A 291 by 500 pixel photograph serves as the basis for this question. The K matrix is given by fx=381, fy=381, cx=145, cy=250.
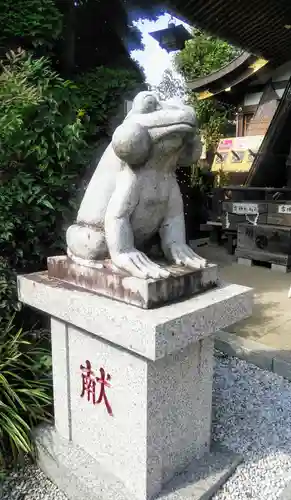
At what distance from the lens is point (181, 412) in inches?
75.4

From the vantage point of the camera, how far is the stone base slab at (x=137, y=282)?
1632 millimetres

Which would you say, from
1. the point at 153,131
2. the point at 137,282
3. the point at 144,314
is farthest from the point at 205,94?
the point at 144,314

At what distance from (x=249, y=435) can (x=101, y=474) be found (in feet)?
3.22

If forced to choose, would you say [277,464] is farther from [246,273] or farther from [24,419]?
[246,273]

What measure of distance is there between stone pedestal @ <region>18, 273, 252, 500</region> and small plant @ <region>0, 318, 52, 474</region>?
0.17 meters

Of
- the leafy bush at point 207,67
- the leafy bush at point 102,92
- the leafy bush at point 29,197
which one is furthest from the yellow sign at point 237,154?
the leafy bush at point 29,197

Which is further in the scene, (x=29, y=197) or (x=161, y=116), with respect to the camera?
(x=29, y=197)

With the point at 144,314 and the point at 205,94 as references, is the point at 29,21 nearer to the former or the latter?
the point at 144,314

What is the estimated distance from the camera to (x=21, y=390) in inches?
93.6

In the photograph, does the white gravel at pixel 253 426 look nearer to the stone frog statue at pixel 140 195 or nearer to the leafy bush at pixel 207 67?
the stone frog statue at pixel 140 195

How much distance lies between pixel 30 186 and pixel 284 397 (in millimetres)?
2405

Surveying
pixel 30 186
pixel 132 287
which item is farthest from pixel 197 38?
pixel 132 287

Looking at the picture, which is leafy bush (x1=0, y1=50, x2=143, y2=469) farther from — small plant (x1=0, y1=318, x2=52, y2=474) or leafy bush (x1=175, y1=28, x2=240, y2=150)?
leafy bush (x1=175, y1=28, x2=240, y2=150)

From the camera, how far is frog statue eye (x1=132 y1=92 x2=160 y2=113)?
173cm
